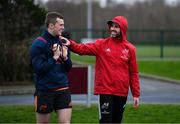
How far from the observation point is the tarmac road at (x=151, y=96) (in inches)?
577

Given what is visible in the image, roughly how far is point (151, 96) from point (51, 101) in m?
9.09

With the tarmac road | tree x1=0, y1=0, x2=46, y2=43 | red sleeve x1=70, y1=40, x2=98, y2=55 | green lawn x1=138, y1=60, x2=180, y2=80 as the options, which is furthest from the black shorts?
green lawn x1=138, y1=60, x2=180, y2=80

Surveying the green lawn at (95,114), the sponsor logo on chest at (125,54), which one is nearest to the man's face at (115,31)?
the sponsor logo on chest at (125,54)

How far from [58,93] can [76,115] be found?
14.8 ft

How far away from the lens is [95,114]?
38.8 feet

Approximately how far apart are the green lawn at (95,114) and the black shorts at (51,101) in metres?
3.72

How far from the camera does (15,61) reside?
734 inches

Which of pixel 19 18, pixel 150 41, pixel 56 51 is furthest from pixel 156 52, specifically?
pixel 56 51

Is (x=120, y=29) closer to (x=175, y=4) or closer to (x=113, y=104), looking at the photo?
(x=113, y=104)

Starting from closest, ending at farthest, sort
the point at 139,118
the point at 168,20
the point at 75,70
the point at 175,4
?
the point at 139,118, the point at 75,70, the point at 168,20, the point at 175,4

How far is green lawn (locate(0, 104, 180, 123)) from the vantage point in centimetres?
1120

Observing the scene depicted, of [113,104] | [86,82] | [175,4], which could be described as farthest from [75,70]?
[175,4]

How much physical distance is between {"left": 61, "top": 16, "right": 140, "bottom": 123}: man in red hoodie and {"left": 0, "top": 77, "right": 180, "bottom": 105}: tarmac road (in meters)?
6.29

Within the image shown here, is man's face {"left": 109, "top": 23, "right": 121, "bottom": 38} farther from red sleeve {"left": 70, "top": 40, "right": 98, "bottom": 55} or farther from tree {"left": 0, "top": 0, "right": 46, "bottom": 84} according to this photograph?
tree {"left": 0, "top": 0, "right": 46, "bottom": 84}
